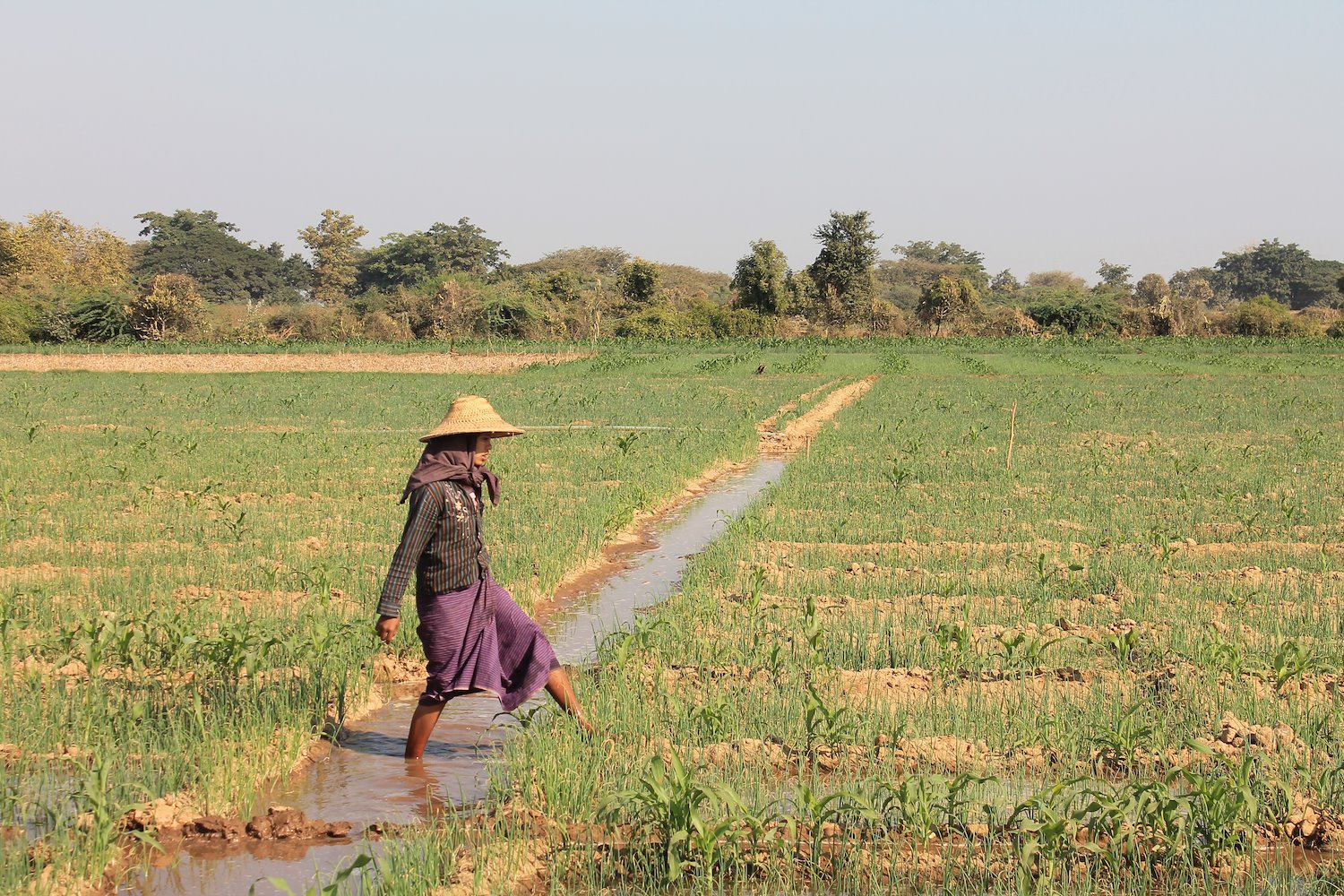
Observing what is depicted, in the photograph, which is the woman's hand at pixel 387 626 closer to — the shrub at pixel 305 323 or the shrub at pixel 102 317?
the shrub at pixel 305 323

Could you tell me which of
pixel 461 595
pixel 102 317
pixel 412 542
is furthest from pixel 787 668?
pixel 102 317

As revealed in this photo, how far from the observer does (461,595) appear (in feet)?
17.3

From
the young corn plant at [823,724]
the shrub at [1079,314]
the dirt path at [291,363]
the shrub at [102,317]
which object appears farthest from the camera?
the shrub at [1079,314]

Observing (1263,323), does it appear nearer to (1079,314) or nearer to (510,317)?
(1079,314)

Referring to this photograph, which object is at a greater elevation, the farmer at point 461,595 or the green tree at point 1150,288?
the green tree at point 1150,288

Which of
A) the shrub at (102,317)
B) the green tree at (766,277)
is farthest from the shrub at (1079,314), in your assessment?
the shrub at (102,317)

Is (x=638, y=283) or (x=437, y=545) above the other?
(x=638, y=283)

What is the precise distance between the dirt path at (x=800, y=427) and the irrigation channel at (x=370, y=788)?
11.1m

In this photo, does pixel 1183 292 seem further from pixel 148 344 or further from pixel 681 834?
pixel 681 834

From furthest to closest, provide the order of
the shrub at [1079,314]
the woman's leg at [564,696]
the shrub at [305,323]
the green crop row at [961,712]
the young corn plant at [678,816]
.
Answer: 1. the shrub at [305,323]
2. the shrub at [1079,314]
3. the woman's leg at [564,696]
4. the green crop row at [961,712]
5. the young corn plant at [678,816]

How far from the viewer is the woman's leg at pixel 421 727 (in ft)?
17.4

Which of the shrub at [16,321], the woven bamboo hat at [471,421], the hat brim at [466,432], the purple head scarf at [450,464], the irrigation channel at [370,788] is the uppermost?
the shrub at [16,321]

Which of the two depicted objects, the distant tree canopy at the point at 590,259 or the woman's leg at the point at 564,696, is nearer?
the woman's leg at the point at 564,696

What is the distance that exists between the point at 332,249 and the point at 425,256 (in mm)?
5960
